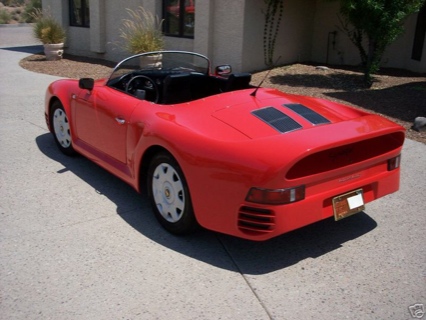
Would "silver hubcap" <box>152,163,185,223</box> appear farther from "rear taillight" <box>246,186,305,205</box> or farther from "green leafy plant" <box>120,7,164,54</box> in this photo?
"green leafy plant" <box>120,7,164,54</box>

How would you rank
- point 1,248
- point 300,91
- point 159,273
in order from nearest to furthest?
1. point 159,273
2. point 1,248
3. point 300,91

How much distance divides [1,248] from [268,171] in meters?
2.14

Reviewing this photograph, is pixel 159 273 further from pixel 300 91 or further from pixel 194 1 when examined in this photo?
pixel 194 1

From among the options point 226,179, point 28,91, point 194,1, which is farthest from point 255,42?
point 226,179

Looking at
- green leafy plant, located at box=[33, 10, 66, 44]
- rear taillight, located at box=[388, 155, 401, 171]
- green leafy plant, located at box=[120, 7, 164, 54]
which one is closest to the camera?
rear taillight, located at box=[388, 155, 401, 171]

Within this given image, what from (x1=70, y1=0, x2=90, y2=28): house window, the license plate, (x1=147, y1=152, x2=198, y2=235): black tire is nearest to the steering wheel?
(x1=147, y1=152, x2=198, y2=235): black tire

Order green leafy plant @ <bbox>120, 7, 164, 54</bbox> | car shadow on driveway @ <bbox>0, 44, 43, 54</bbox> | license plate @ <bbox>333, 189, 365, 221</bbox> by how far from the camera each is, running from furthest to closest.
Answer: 1. car shadow on driveway @ <bbox>0, 44, 43, 54</bbox>
2. green leafy plant @ <bbox>120, 7, 164, 54</bbox>
3. license plate @ <bbox>333, 189, 365, 221</bbox>

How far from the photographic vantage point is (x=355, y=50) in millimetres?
13609

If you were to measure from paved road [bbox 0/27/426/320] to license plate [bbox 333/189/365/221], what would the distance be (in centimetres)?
35

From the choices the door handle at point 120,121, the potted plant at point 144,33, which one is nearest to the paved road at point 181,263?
the door handle at point 120,121

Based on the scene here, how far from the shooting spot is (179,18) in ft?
43.4

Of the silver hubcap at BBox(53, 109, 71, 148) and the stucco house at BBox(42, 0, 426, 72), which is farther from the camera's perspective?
the stucco house at BBox(42, 0, 426, 72)

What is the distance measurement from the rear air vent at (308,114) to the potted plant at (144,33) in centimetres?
878

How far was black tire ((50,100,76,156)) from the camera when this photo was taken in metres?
5.62
